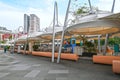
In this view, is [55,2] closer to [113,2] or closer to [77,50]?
[113,2]

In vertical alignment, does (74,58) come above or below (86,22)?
below

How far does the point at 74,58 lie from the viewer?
22766mm

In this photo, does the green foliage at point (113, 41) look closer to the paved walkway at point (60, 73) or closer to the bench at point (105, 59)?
the bench at point (105, 59)

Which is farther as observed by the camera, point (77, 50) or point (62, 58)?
point (77, 50)

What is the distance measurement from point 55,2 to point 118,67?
45.2 feet

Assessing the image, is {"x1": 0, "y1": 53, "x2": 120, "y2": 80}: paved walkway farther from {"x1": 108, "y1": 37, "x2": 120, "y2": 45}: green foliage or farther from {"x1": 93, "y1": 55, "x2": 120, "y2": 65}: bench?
{"x1": 108, "y1": 37, "x2": 120, "y2": 45}: green foliage

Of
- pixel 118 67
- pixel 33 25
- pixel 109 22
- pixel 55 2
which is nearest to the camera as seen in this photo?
pixel 118 67

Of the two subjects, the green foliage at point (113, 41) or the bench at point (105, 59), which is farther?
the green foliage at point (113, 41)

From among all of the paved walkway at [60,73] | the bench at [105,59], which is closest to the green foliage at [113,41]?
the bench at [105,59]

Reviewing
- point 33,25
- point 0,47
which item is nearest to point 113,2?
point 33,25

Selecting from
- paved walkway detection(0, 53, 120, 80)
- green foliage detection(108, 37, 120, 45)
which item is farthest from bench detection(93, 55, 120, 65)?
green foliage detection(108, 37, 120, 45)

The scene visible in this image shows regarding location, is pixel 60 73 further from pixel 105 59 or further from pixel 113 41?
pixel 113 41

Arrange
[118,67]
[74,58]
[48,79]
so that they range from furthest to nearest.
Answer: [74,58] < [118,67] < [48,79]

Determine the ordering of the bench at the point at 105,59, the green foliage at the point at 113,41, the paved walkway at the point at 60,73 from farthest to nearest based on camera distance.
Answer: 1. the green foliage at the point at 113,41
2. the bench at the point at 105,59
3. the paved walkway at the point at 60,73
